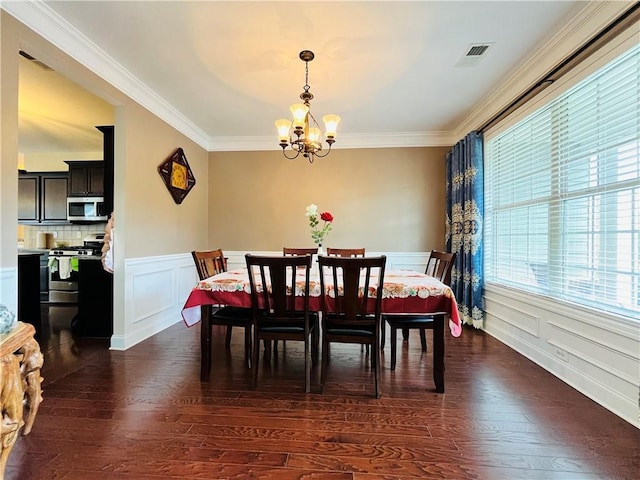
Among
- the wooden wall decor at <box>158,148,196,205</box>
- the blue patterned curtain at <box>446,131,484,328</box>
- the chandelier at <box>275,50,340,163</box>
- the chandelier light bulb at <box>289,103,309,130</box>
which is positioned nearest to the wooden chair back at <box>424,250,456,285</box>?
the blue patterned curtain at <box>446,131,484,328</box>

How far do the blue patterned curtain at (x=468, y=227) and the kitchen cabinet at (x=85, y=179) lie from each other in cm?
545

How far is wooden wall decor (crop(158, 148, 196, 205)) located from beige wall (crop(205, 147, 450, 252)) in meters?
0.77

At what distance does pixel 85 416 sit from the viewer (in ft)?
6.22

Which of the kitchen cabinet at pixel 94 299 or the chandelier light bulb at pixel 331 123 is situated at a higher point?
the chandelier light bulb at pixel 331 123

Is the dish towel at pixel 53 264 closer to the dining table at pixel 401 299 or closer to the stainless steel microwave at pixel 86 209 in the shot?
the stainless steel microwave at pixel 86 209

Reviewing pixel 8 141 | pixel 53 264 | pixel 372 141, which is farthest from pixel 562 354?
pixel 53 264

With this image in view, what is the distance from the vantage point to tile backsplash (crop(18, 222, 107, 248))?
5.52 m

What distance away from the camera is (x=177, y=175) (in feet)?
13.1

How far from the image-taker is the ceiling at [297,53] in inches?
83.6

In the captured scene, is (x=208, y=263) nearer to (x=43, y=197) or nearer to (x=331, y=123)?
(x=331, y=123)

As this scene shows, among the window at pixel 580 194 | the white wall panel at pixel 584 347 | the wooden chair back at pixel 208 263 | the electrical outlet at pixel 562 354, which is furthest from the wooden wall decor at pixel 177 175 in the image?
the electrical outlet at pixel 562 354

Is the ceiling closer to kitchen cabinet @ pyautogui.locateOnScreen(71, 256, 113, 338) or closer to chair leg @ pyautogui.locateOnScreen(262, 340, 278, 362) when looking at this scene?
kitchen cabinet @ pyautogui.locateOnScreen(71, 256, 113, 338)

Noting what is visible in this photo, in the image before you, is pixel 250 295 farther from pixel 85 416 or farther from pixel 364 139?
pixel 364 139

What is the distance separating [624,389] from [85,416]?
10.8ft
